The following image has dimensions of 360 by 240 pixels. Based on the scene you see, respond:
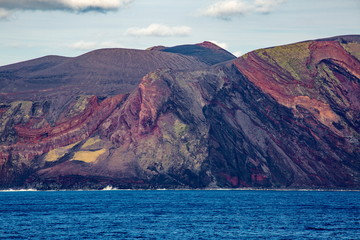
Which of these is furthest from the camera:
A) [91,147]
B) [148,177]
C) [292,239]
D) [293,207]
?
[91,147]

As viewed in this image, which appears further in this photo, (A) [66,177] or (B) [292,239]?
(A) [66,177]

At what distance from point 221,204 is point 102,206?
22161 mm

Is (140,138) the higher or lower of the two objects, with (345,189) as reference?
higher

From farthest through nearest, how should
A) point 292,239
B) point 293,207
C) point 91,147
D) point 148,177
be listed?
point 91,147 < point 148,177 < point 293,207 < point 292,239

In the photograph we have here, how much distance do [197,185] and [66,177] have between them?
36.6 meters

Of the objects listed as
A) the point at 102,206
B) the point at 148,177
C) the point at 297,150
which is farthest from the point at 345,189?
the point at 102,206

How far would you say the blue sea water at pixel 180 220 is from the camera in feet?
248

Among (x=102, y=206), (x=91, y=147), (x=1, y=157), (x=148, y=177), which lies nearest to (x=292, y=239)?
(x=102, y=206)

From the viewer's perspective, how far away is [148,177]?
184m

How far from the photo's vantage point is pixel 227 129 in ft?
641

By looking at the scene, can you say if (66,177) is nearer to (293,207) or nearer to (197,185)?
(197,185)

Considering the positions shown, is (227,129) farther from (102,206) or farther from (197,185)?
(102,206)

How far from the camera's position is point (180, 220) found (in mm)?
91625

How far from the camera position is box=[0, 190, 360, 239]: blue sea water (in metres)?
75.6
